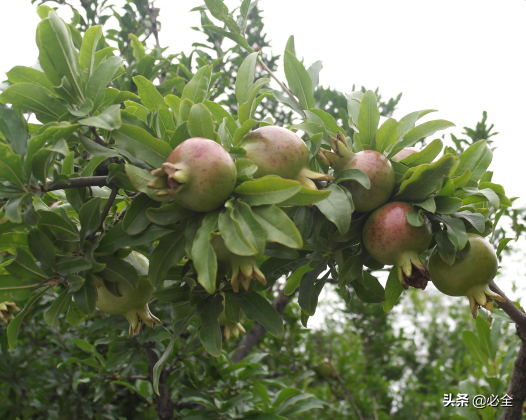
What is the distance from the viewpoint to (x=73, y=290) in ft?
3.10

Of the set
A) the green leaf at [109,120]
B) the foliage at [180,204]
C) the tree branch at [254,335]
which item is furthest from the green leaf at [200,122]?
the tree branch at [254,335]

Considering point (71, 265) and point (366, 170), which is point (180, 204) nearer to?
point (71, 265)

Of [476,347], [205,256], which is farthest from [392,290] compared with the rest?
[476,347]

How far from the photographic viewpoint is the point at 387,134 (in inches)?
41.2

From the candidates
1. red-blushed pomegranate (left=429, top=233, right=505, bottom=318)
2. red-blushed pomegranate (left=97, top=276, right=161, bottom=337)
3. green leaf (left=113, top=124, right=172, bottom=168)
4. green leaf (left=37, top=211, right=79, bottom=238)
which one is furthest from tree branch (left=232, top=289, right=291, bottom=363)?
green leaf (left=113, top=124, right=172, bottom=168)

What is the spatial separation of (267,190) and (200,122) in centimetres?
23

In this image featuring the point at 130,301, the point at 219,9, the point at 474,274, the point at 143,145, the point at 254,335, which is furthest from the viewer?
the point at 254,335

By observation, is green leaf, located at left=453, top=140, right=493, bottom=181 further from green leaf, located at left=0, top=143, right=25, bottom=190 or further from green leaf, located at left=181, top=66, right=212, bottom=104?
green leaf, located at left=0, top=143, right=25, bottom=190

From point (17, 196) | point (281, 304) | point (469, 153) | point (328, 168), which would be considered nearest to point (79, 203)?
point (17, 196)

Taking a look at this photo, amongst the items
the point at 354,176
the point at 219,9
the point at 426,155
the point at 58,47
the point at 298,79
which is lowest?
the point at 354,176

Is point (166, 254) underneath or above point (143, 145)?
underneath

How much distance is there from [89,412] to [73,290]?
1.77 m

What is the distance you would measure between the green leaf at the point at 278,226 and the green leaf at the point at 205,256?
10 cm

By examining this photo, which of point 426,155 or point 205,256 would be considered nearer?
point 205,256
